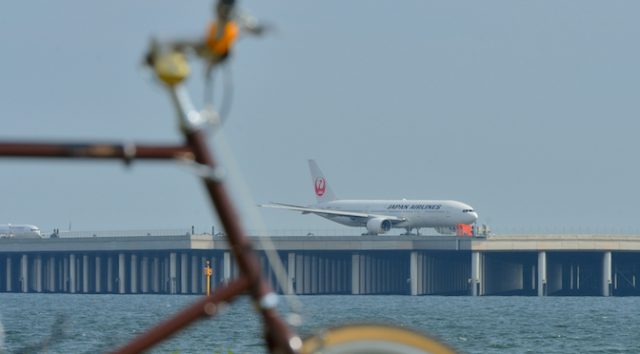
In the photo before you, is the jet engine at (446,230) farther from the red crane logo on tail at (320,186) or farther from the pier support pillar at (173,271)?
the pier support pillar at (173,271)

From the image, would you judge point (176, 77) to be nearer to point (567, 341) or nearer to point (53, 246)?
point (567, 341)

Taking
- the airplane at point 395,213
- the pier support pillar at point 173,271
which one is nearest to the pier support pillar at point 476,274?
the airplane at point 395,213

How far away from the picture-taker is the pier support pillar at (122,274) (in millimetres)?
168625

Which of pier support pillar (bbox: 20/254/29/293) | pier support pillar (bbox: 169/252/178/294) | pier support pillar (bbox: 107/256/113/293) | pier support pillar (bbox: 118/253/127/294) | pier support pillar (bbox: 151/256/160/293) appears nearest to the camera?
pier support pillar (bbox: 169/252/178/294)

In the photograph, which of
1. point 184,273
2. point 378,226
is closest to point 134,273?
point 184,273

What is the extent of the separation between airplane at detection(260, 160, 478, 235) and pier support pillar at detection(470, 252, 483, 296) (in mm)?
4290

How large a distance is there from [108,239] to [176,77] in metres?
160

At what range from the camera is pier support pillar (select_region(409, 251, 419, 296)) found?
15188 centimetres

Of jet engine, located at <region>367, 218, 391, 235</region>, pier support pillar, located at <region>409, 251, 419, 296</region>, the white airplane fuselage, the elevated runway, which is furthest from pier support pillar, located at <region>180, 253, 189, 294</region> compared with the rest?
pier support pillar, located at <region>409, 251, 419, 296</region>

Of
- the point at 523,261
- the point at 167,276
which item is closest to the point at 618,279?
the point at 523,261

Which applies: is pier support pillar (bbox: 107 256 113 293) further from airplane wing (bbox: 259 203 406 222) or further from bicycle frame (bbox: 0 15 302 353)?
bicycle frame (bbox: 0 15 302 353)

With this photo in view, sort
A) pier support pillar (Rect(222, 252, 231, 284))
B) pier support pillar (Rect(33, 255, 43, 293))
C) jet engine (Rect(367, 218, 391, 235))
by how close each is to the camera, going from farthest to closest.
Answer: pier support pillar (Rect(33, 255, 43, 293))
jet engine (Rect(367, 218, 391, 235))
pier support pillar (Rect(222, 252, 231, 284))

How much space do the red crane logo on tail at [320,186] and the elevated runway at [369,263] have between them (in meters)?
8.96

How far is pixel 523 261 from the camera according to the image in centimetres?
15862
